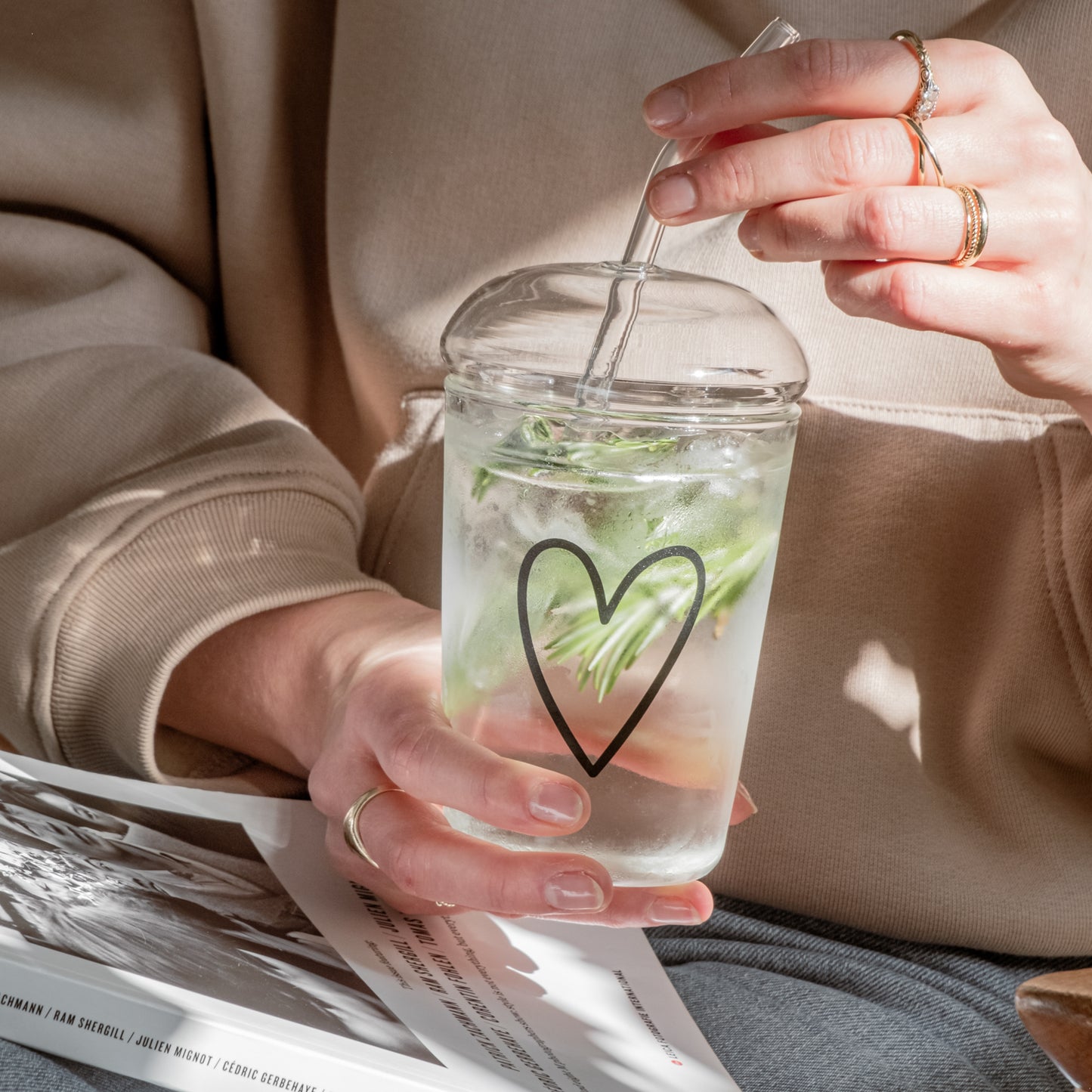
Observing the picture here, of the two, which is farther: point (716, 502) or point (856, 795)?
point (856, 795)

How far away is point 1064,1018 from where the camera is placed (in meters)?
0.39

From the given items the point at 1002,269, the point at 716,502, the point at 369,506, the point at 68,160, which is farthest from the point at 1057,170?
the point at 68,160

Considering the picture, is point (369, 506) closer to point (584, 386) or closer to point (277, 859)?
point (277, 859)

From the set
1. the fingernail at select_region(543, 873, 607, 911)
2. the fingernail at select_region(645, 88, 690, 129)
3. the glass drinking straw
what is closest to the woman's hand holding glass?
the fingernail at select_region(543, 873, 607, 911)

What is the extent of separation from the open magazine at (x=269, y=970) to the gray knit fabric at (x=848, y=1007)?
0.05 metres

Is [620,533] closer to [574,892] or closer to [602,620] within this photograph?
[602,620]

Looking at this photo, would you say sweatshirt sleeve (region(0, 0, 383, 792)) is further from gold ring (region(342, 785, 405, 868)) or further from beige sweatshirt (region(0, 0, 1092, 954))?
gold ring (region(342, 785, 405, 868))

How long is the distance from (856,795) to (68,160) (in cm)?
83

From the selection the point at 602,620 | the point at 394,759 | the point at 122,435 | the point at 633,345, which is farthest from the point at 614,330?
the point at 122,435

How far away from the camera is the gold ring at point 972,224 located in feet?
1.67

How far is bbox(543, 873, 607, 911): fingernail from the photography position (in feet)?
1.63

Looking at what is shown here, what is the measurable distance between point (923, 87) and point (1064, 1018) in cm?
40

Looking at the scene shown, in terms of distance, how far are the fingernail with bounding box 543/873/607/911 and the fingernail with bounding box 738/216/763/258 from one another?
0.30 meters

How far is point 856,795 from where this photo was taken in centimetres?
76
